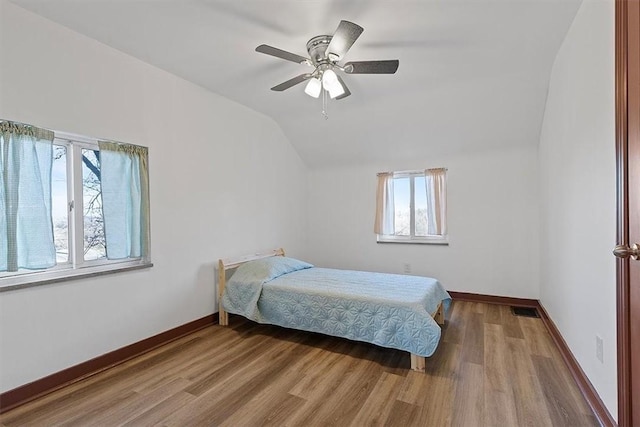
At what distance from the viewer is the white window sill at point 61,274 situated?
78.2 inches

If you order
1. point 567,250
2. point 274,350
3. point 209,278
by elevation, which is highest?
point 567,250

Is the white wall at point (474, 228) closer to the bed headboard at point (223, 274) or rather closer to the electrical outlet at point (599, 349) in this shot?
the bed headboard at point (223, 274)

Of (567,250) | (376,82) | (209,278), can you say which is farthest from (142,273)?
(567,250)

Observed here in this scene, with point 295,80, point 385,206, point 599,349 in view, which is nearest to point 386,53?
point 295,80

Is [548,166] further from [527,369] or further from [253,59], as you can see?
[253,59]

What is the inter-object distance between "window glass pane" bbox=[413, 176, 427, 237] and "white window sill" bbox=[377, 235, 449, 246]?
0.09 m

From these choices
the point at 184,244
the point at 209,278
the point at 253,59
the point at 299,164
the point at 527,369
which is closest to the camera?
the point at 527,369

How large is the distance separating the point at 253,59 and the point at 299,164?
2489 millimetres

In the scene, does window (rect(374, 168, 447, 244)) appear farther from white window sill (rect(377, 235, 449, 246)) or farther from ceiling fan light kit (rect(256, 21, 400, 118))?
ceiling fan light kit (rect(256, 21, 400, 118))

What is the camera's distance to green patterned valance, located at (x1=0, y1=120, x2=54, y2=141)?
195cm

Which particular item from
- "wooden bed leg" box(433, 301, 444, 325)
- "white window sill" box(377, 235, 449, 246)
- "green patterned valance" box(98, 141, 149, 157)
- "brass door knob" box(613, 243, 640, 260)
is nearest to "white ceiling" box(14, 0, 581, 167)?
"green patterned valance" box(98, 141, 149, 157)

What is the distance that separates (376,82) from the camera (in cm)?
318

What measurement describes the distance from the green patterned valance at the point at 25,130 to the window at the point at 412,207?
386cm

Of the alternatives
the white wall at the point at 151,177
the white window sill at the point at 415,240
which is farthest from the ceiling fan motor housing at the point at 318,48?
the white window sill at the point at 415,240
